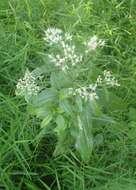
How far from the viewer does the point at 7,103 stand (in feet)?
7.91

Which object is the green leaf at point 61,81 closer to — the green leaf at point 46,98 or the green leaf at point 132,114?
the green leaf at point 46,98

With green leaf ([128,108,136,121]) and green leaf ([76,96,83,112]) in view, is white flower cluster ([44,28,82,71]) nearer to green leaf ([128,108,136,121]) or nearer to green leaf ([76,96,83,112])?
green leaf ([76,96,83,112])

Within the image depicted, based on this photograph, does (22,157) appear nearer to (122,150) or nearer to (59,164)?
(59,164)

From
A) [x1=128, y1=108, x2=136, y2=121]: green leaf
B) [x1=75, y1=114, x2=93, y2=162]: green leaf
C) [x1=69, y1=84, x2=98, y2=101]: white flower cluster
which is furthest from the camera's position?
[x1=128, y1=108, x2=136, y2=121]: green leaf

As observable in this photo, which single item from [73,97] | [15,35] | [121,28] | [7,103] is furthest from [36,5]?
[73,97]

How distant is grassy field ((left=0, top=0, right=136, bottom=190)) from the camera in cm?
225

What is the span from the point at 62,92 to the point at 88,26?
909 mm

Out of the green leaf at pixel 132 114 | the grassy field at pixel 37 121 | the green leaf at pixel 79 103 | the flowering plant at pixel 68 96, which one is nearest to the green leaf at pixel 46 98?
the flowering plant at pixel 68 96

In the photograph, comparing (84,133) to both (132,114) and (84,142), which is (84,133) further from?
(132,114)

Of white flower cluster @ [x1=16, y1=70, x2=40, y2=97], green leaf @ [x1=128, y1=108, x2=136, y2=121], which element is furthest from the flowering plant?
green leaf @ [x1=128, y1=108, x2=136, y2=121]

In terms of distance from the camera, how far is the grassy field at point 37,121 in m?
2.25

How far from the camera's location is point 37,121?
240 cm

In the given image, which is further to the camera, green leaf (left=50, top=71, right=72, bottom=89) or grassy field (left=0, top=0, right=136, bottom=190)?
grassy field (left=0, top=0, right=136, bottom=190)

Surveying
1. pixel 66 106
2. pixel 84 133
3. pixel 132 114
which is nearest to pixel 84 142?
pixel 84 133
